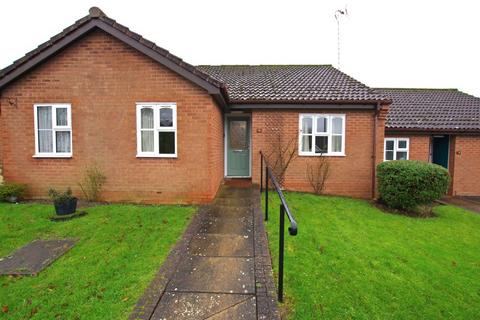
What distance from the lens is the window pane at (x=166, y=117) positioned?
24.0ft

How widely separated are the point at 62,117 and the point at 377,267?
872 centimetres

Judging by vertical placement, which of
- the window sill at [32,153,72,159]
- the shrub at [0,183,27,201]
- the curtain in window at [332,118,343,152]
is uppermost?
the curtain in window at [332,118,343,152]

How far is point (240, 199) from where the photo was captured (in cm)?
755

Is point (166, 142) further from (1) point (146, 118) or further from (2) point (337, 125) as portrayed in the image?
(2) point (337, 125)

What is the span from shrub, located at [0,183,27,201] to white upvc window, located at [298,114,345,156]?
8956mm

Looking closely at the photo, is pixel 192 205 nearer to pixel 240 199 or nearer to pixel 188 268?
pixel 240 199

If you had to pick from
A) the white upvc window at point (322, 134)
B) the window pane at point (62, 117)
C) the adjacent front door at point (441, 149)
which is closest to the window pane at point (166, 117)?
the window pane at point (62, 117)

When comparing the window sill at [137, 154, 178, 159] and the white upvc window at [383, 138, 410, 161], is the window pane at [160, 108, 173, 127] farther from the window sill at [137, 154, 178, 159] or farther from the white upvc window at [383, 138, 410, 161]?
the white upvc window at [383, 138, 410, 161]

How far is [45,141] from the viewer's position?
754 cm

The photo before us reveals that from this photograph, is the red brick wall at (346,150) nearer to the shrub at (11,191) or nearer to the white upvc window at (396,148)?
the white upvc window at (396,148)

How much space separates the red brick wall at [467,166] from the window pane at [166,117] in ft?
41.6

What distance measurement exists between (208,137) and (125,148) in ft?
8.09

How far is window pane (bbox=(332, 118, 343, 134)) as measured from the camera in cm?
943

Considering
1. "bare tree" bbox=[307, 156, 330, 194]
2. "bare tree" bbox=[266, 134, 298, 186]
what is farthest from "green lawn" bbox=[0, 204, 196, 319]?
"bare tree" bbox=[307, 156, 330, 194]
